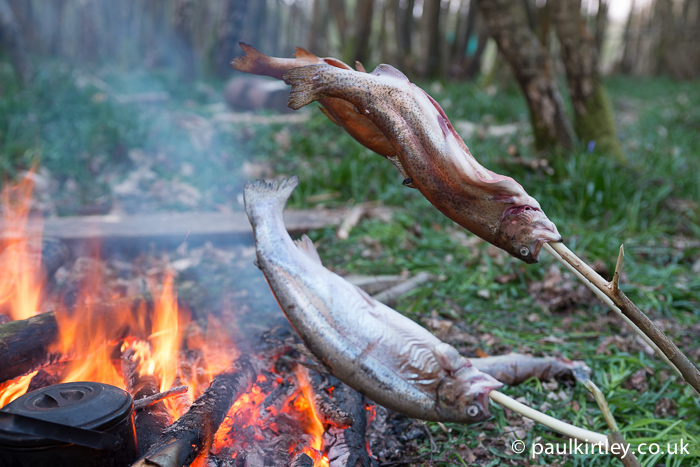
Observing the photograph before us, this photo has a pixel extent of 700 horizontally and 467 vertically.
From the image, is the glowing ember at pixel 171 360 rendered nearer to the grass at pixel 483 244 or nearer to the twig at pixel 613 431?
the grass at pixel 483 244

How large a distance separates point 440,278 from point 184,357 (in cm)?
221

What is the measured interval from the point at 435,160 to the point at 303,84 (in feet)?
1.78

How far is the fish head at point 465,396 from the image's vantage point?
57.6 inches

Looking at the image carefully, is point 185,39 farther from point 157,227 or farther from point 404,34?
point 157,227

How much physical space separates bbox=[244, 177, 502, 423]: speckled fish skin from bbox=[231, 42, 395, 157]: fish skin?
52 cm

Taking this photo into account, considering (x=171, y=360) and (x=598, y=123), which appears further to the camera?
(x=598, y=123)

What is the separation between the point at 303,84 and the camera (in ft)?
5.75

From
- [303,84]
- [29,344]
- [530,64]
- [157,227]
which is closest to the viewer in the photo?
[303,84]

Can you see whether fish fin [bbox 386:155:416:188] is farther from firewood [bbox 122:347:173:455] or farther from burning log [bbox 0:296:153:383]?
burning log [bbox 0:296:153:383]

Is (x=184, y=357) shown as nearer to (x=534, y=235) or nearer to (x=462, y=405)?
(x=462, y=405)

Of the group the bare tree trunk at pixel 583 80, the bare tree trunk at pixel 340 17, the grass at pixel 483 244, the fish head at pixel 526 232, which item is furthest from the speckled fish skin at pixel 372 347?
the bare tree trunk at pixel 340 17

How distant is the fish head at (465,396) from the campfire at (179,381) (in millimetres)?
502

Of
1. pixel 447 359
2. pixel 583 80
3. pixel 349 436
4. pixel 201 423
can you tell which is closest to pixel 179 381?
pixel 201 423

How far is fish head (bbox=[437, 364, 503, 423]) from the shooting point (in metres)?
1.46
